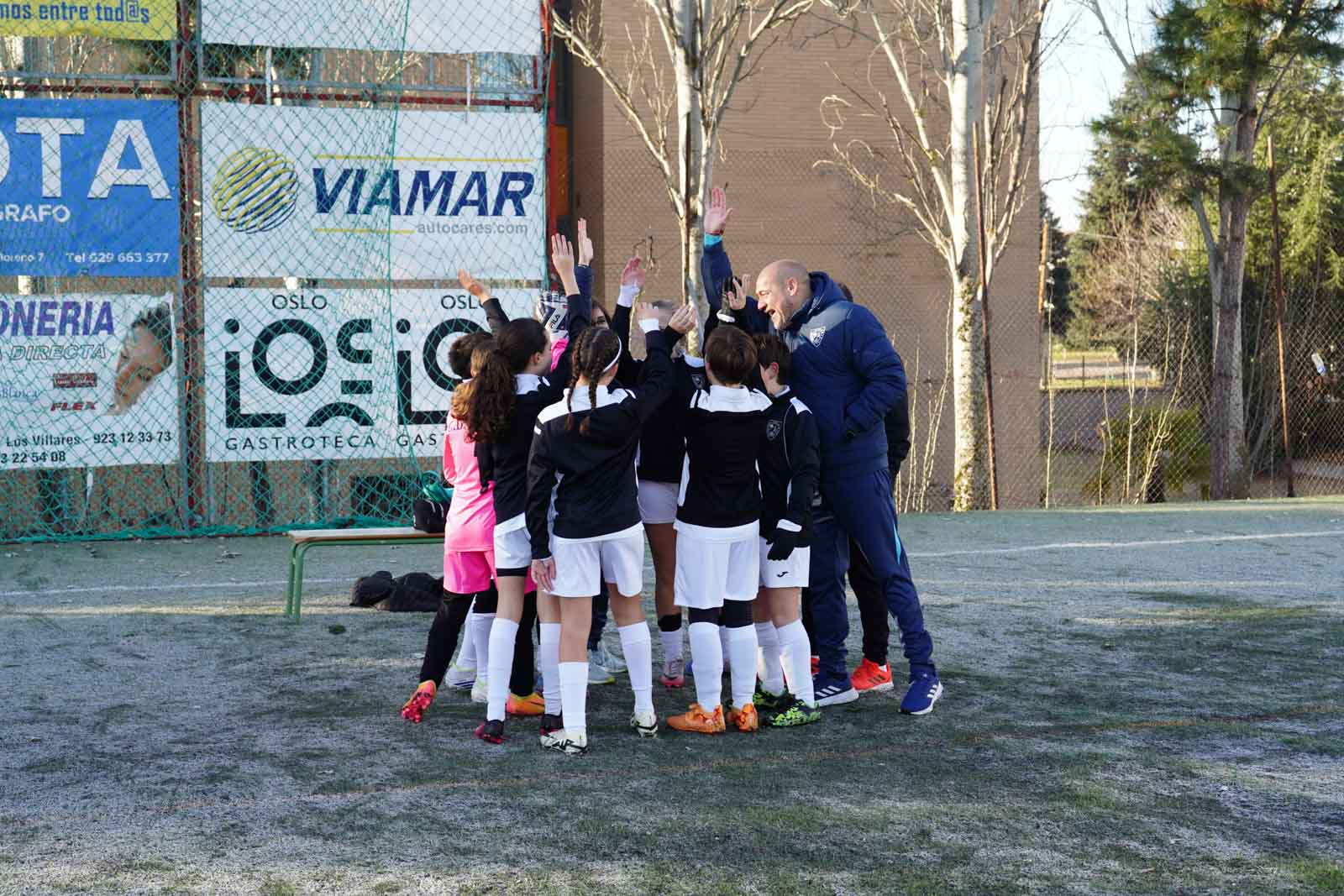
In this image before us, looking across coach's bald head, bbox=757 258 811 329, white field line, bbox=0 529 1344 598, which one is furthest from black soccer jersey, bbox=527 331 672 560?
white field line, bbox=0 529 1344 598

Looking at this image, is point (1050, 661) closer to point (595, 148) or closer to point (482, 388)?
point (482, 388)

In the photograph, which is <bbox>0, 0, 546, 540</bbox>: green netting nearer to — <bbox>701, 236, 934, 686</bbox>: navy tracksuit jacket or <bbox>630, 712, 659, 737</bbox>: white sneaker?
<bbox>701, 236, 934, 686</bbox>: navy tracksuit jacket

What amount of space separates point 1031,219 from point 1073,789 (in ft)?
59.2

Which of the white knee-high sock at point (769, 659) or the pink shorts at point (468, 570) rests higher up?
the pink shorts at point (468, 570)

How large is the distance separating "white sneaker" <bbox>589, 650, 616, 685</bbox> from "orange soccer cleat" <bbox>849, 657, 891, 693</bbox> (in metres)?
1.08

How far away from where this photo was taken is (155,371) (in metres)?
10.7

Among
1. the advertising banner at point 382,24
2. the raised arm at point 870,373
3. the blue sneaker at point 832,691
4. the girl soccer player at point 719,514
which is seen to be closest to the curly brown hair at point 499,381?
the girl soccer player at point 719,514

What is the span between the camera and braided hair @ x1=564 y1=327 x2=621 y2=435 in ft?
16.7

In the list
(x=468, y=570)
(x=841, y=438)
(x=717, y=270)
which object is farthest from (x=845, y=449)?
(x=468, y=570)

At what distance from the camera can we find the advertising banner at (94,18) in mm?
10430

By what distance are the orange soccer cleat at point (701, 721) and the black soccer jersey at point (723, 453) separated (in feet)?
2.38

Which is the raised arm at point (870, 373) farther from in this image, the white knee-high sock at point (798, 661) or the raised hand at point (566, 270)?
the raised hand at point (566, 270)

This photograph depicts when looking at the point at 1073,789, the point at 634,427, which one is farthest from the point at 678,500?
the point at 1073,789

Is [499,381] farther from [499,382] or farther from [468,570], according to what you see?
[468,570]
